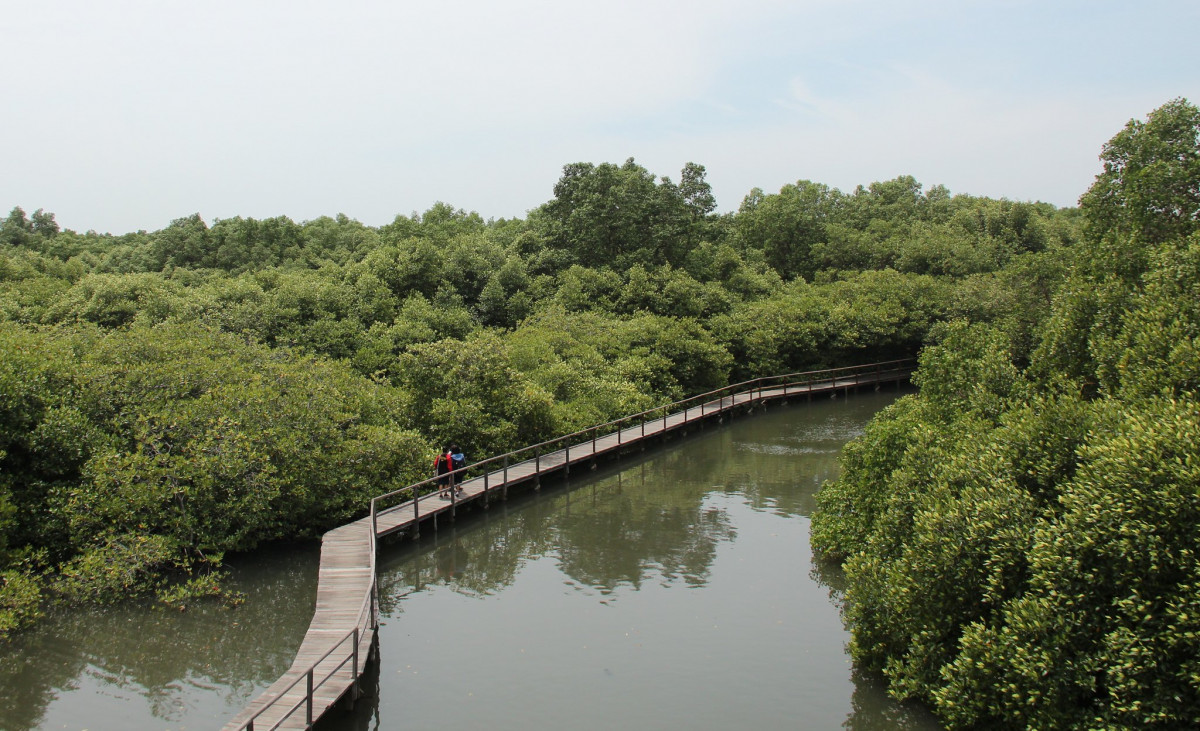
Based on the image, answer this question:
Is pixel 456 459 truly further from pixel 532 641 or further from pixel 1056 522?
pixel 1056 522

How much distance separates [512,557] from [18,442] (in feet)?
34.7

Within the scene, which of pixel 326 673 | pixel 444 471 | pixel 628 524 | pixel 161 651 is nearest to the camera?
pixel 326 673

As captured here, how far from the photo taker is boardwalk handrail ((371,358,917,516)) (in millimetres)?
21703

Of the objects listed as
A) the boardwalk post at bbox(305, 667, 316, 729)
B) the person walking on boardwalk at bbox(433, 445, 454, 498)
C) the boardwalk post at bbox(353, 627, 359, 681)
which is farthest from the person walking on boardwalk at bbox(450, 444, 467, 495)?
the boardwalk post at bbox(305, 667, 316, 729)

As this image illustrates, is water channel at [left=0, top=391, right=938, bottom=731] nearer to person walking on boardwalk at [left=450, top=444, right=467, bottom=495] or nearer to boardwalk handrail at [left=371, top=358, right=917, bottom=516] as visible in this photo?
person walking on boardwalk at [left=450, top=444, right=467, bottom=495]

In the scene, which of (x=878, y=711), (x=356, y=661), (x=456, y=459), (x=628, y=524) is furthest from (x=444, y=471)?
(x=878, y=711)

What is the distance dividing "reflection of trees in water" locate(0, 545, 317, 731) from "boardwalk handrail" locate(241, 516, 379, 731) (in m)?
1.43

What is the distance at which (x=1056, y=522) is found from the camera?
10383mm

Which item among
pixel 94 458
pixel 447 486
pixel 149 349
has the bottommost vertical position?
pixel 447 486

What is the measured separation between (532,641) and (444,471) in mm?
A: 8383

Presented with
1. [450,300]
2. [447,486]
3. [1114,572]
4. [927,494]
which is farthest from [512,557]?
[450,300]

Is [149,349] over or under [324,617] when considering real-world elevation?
over

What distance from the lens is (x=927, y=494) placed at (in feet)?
43.9

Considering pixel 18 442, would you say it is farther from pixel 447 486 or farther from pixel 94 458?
pixel 447 486
